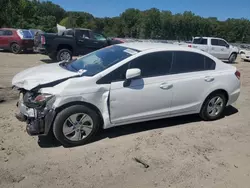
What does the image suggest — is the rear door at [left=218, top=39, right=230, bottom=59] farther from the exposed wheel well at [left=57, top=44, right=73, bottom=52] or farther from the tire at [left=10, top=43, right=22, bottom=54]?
the tire at [left=10, top=43, right=22, bottom=54]

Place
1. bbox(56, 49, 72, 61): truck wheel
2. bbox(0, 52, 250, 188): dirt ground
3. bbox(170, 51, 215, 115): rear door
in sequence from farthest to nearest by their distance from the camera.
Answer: bbox(56, 49, 72, 61): truck wheel, bbox(170, 51, 215, 115): rear door, bbox(0, 52, 250, 188): dirt ground

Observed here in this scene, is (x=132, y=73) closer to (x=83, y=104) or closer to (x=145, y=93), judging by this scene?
(x=145, y=93)

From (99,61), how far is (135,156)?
187 cm

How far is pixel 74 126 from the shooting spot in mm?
4586

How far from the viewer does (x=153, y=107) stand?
5.22 meters

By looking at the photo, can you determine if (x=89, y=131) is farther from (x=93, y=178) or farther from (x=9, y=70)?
(x=9, y=70)

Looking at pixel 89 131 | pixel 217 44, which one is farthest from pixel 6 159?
pixel 217 44

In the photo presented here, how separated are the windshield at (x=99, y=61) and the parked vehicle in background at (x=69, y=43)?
8287 millimetres

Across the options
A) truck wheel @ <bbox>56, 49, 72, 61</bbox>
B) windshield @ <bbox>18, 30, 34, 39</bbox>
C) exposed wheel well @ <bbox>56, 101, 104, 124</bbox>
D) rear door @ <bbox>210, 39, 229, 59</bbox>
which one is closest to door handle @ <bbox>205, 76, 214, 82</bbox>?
exposed wheel well @ <bbox>56, 101, 104, 124</bbox>

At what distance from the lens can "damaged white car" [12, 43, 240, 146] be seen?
445 cm

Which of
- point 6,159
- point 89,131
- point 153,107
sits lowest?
point 6,159

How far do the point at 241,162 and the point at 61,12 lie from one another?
111m

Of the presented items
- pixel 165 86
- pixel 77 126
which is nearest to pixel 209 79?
pixel 165 86

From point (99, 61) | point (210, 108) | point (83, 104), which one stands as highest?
point (99, 61)
